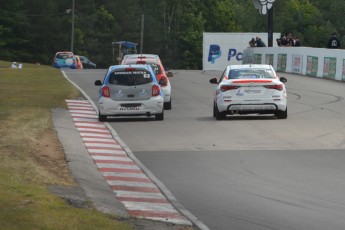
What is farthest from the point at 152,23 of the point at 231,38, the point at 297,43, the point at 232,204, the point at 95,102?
the point at 232,204

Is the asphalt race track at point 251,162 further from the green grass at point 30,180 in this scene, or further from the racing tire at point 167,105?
the green grass at point 30,180

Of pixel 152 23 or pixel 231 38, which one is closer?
pixel 231 38

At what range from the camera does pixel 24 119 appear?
25.2m

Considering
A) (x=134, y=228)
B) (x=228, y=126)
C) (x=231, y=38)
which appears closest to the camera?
(x=134, y=228)

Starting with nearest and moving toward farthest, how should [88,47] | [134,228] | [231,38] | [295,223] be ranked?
1. [134,228]
2. [295,223]
3. [231,38]
4. [88,47]

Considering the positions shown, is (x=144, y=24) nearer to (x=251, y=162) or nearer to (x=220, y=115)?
(x=220, y=115)

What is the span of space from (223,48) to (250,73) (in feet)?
151

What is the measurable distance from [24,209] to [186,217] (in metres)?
1.95

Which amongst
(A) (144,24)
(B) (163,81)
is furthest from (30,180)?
(A) (144,24)

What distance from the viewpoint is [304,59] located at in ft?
174

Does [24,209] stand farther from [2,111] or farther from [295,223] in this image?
[2,111]

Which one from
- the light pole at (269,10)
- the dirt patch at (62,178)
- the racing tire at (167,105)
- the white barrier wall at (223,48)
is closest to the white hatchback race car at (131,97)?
the racing tire at (167,105)

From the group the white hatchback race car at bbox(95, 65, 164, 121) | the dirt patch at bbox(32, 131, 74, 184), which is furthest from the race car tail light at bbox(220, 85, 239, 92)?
the dirt patch at bbox(32, 131, 74, 184)

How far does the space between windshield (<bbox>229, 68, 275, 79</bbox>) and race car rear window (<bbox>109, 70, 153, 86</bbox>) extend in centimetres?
218
